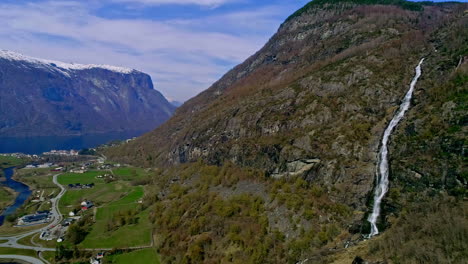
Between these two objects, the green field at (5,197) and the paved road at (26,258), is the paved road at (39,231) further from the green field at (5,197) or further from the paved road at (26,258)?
the green field at (5,197)

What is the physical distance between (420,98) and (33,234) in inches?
4177

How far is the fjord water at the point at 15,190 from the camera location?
369 feet

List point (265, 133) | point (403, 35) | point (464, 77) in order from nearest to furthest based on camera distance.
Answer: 1. point (464, 77)
2. point (265, 133)
3. point (403, 35)

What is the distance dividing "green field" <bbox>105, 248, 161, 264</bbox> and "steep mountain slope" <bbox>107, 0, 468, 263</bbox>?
327 cm

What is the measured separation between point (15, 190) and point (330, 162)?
135 m

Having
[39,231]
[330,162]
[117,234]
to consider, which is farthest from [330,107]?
[39,231]

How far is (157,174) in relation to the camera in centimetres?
13925

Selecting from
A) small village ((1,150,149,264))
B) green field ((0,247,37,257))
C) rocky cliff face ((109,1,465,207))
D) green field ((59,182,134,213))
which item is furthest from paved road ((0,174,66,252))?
rocky cliff face ((109,1,465,207))

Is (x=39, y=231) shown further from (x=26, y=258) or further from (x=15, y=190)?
(x=15, y=190)

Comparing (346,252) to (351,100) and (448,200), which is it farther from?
(351,100)

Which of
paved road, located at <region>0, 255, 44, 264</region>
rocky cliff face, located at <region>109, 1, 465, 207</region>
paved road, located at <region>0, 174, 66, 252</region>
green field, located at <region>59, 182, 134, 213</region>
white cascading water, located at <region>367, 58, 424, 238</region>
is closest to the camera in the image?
white cascading water, located at <region>367, 58, 424, 238</region>

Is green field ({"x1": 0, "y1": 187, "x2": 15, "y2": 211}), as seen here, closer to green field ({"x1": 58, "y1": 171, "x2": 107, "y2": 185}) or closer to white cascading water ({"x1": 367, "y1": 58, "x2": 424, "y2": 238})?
green field ({"x1": 58, "y1": 171, "x2": 107, "y2": 185})

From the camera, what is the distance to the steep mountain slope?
57.2 meters

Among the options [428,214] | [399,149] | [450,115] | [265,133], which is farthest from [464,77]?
[265,133]
